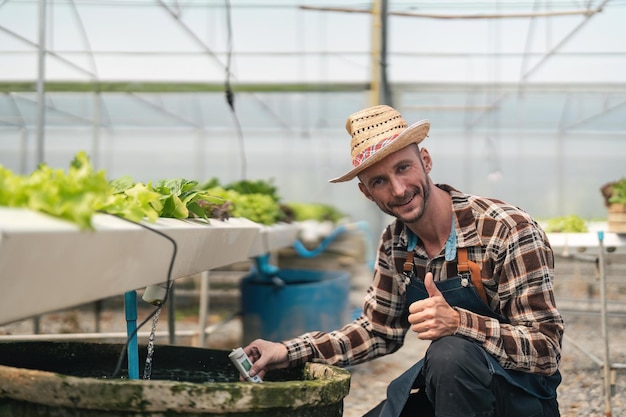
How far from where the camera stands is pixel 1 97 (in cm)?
1132

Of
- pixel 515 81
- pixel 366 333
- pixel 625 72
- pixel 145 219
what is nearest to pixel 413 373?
pixel 366 333

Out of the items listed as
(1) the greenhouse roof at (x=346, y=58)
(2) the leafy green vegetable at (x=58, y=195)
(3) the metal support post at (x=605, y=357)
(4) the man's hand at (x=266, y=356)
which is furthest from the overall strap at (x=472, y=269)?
(1) the greenhouse roof at (x=346, y=58)

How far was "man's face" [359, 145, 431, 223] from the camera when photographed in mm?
2006

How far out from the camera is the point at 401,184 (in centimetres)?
201

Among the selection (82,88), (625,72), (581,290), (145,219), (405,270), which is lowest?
(581,290)

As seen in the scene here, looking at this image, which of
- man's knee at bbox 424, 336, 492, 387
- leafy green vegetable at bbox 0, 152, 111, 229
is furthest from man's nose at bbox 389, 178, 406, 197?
leafy green vegetable at bbox 0, 152, 111, 229

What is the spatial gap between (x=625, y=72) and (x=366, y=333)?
10485mm

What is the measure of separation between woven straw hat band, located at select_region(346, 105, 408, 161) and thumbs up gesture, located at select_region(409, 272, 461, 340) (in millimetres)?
470

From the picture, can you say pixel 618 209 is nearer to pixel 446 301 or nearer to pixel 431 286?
pixel 446 301

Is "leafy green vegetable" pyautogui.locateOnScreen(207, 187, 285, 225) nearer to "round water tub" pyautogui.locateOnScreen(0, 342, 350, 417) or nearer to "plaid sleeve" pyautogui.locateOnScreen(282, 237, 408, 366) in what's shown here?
"plaid sleeve" pyautogui.locateOnScreen(282, 237, 408, 366)

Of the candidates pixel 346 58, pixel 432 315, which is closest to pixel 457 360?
pixel 432 315

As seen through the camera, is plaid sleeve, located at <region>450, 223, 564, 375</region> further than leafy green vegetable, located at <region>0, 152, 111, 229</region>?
Yes

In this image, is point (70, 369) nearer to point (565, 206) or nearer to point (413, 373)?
point (413, 373)

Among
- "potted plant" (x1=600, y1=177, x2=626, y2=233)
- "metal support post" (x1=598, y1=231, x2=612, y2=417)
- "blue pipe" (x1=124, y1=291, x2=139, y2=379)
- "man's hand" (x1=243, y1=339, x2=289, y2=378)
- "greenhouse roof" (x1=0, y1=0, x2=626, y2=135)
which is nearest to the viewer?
"blue pipe" (x1=124, y1=291, x2=139, y2=379)
